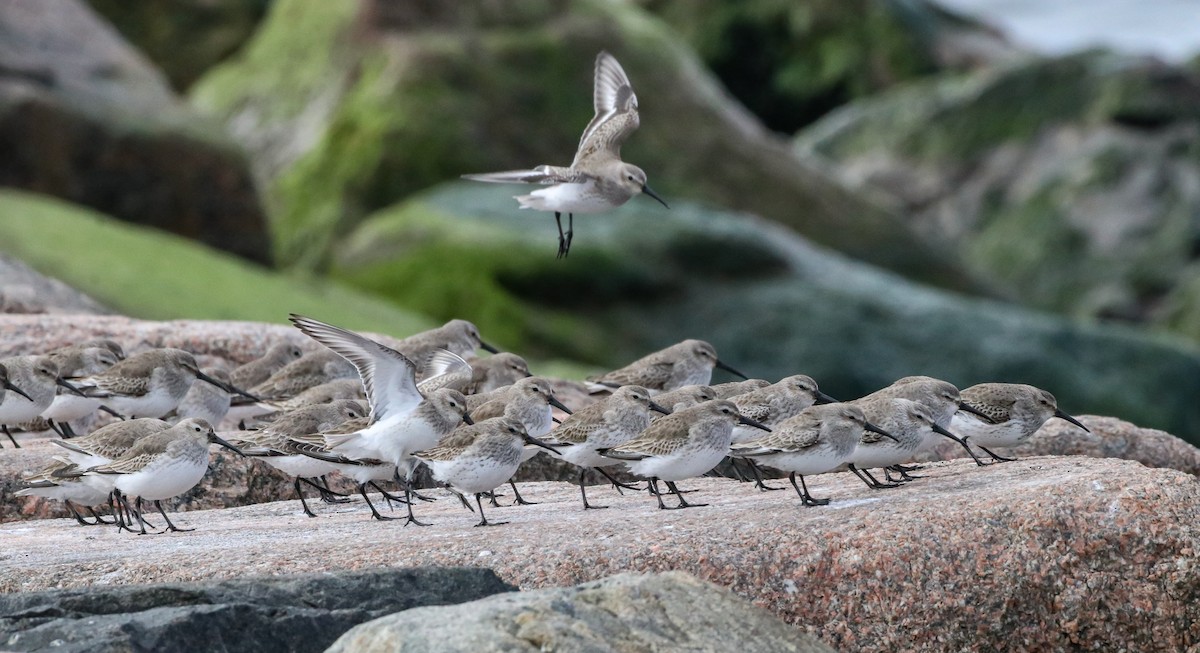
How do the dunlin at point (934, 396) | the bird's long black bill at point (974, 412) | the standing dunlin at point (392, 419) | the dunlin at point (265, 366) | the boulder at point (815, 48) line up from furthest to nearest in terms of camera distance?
the boulder at point (815, 48), the dunlin at point (265, 366), the bird's long black bill at point (974, 412), the dunlin at point (934, 396), the standing dunlin at point (392, 419)

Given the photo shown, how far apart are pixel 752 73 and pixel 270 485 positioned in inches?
1316

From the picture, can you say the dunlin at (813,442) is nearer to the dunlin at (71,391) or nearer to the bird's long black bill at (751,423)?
the bird's long black bill at (751,423)

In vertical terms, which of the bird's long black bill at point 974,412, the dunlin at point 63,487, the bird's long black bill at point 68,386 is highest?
the bird's long black bill at point 974,412

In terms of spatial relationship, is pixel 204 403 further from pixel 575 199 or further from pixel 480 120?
pixel 480 120

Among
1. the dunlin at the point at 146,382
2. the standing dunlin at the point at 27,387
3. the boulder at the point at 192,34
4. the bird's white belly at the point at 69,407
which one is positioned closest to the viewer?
the standing dunlin at the point at 27,387

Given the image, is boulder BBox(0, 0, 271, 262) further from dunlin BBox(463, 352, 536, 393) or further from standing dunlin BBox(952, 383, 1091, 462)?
standing dunlin BBox(952, 383, 1091, 462)

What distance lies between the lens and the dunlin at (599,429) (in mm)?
9891

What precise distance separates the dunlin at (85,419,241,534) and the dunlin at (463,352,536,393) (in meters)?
3.16

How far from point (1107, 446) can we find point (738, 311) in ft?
35.9

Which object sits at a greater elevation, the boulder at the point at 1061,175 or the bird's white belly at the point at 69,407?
the boulder at the point at 1061,175

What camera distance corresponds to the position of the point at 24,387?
11227 mm

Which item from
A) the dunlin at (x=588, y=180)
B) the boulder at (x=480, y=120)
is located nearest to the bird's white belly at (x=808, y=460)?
the dunlin at (x=588, y=180)

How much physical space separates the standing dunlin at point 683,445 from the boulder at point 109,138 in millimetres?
15716

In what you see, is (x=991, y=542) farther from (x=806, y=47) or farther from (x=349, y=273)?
(x=806, y=47)
